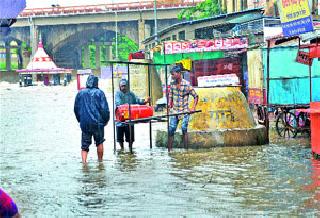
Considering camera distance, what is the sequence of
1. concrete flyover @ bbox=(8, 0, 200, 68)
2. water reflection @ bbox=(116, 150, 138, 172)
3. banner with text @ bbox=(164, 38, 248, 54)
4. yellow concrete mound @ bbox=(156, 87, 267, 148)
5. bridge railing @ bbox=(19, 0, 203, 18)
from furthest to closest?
1. concrete flyover @ bbox=(8, 0, 200, 68)
2. bridge railing @ bbox=(19, 0, 203, 18)
3. banner with text @ bbox=(164, 38, 248, 54)
4. yellow concrete mound @ bbox=(156, 87, 267, 148)
5. water reflection @ bbox=(116, 150, 138, 172)

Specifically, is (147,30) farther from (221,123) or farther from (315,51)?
(315,51)

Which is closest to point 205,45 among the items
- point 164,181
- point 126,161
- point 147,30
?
point 126,161

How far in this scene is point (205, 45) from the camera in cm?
3391

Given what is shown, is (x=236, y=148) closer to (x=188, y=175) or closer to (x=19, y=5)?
(x=188, y=175)


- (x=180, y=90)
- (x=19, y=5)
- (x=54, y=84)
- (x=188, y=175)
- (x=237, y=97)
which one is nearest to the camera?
(x=19, y=5)

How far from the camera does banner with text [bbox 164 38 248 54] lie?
33153mm

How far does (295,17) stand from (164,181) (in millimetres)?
5334

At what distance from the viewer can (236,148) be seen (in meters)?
15.8

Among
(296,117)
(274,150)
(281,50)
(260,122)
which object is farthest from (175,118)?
(281,50)

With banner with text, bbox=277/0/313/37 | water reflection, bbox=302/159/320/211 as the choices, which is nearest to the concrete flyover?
banner with text, bbox=277/0/313/37

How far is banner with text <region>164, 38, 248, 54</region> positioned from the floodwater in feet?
52.2

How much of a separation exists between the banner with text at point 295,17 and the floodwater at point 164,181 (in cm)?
223

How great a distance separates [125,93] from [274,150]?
9.88 ft

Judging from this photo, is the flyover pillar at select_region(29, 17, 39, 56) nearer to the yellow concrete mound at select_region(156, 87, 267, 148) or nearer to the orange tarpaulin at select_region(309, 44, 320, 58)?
the yellow concrete mound at select_region(156, 87, 267, 148)
